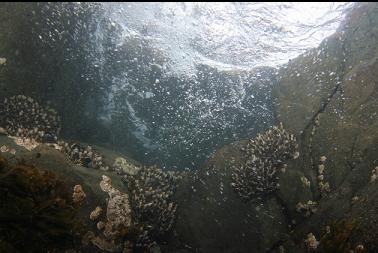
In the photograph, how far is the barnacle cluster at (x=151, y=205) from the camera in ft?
24.3

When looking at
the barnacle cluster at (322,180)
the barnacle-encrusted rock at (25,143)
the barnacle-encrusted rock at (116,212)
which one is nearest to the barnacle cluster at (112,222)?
the barnacle-encrusted rock at (116,212)

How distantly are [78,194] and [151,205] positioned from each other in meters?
1.74

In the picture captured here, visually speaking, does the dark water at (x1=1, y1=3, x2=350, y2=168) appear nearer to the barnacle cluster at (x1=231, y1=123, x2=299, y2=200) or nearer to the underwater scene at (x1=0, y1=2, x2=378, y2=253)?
the underwater scene at (x1=0, y1=2, x2=378, y2=253)

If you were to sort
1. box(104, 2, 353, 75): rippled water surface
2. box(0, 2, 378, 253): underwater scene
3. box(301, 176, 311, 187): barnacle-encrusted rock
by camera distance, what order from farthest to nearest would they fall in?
box(104, 2, 353, 75): rippled water surface, box(301, 176, 311, 187): barnacle-encrusted rock, box(0, 2, 378, 253): underwater scene

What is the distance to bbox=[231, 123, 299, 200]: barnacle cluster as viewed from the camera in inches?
297

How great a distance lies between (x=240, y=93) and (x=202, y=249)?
446 centimetres

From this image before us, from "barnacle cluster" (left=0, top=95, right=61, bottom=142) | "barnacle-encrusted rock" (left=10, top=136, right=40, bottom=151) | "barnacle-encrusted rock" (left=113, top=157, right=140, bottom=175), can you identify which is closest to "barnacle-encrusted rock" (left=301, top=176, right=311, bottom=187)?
"barnacle-encrusted rock" (left=113, top=157, right=140, bottom=175)

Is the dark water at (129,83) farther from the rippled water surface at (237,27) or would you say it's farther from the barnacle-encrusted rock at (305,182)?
the barnacle-encrusted rock at (305,182)

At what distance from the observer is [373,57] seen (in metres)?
7.81

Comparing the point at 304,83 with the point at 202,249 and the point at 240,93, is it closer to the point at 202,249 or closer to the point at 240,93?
the point at 240,93

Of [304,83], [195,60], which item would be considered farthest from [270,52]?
[304,83]

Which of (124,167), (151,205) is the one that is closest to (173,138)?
(124,167)

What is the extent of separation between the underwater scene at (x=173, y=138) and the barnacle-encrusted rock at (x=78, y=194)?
0.02m

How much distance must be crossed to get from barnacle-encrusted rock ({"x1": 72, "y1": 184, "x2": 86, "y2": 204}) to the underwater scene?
2cm
